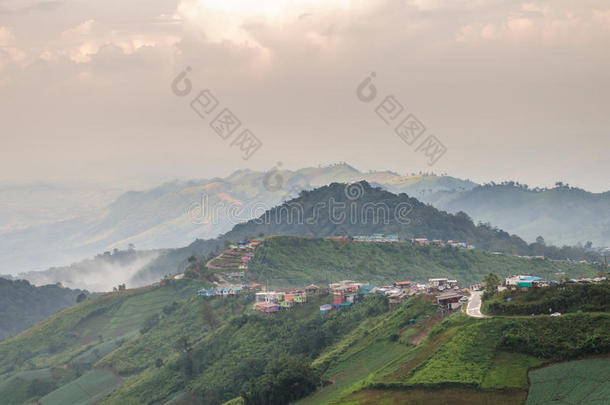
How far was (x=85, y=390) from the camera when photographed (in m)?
74.7

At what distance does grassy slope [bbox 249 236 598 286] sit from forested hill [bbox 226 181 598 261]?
21.9 metres

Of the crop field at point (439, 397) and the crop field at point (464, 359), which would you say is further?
the crop field at point (464, 359)

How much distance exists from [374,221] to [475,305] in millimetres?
101444

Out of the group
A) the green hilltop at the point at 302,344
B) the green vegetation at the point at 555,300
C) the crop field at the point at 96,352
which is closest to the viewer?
the green hilltop at the point at 302,344

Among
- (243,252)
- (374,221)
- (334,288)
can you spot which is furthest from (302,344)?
(374,221)

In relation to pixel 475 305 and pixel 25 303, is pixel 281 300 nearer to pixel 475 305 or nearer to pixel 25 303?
pixel 475 305

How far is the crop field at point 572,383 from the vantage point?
1257 inches

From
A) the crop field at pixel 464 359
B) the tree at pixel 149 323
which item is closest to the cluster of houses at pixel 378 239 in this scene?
the tree at pixel 149 323

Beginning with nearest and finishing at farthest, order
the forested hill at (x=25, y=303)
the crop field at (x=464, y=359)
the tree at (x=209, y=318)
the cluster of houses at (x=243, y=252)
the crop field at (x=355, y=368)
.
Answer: the crop field at (x=464, y=359) → the crop field at (x=355, y=368) → the tree at (x=209, y=318) → the cluster of houses at (x=243, y=252) → the forested hill at (x=25, y=303)

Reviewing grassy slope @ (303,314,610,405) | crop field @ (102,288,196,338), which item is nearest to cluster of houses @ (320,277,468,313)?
grassy slope @ (303,314,610,405)

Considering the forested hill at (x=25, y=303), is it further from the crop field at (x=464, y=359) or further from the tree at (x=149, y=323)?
the crop field at (x=464, y=359)

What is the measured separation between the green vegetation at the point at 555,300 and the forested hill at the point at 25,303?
115 metres

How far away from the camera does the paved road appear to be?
4482 cm

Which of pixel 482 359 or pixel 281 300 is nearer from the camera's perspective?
pixel 482 359
